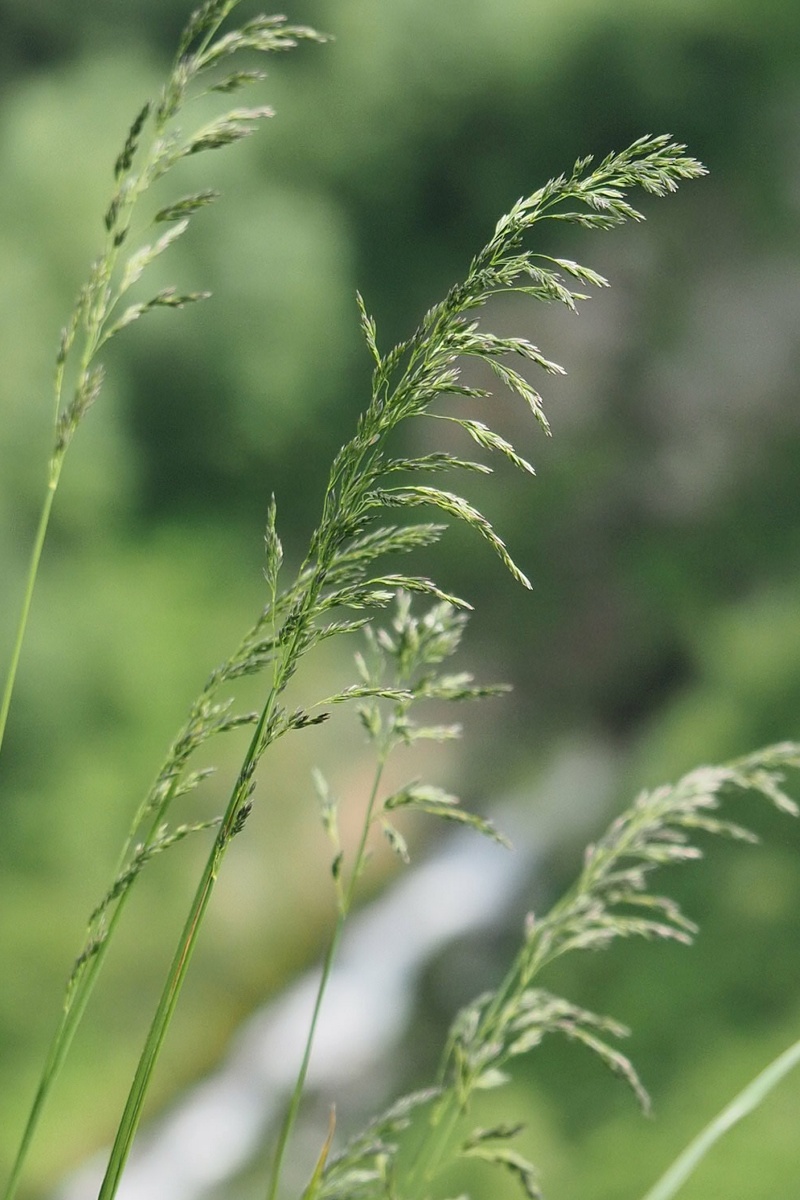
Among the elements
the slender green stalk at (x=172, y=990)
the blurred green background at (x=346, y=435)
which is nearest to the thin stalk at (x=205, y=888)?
the slender green stalk at (x=172, y=990)

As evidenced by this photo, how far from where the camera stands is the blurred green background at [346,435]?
1.67 metres

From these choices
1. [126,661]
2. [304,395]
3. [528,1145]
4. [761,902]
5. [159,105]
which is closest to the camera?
[159,105]

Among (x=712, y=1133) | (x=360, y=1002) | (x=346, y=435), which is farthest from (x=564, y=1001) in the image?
(x=346, y=435)

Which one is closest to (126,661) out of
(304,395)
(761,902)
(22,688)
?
(22,688)

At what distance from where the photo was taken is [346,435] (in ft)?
6.34

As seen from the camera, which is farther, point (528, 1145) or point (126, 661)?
Answer: point (126, 661)

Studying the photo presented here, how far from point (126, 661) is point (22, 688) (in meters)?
0.16

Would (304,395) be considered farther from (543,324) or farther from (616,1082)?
(616,1082)

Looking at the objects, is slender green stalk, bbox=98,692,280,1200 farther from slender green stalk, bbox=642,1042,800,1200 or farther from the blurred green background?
the blurred green background

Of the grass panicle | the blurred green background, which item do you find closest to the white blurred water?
the blurred green background

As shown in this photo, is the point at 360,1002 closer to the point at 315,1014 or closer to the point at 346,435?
the point at 346,435

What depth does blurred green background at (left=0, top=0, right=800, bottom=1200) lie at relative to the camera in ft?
5.49

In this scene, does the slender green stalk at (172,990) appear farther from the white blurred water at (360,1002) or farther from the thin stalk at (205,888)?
the white blurred water at (360,1002)

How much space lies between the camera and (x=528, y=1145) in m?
1.48
